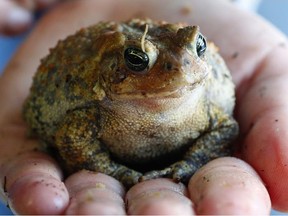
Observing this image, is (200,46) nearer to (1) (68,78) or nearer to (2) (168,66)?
(2) (168,66)

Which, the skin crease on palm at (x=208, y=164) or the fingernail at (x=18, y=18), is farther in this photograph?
the fingernail at (x=18, y=18)

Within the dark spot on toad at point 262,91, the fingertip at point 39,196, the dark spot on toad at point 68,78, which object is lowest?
the fingertip at point 39,196

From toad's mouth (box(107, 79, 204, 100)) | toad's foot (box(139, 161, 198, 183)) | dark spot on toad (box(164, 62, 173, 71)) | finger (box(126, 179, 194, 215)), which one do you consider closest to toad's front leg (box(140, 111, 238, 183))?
toad's foot (box(139, 161, 198, 183))

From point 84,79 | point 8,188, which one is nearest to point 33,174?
point 8,188

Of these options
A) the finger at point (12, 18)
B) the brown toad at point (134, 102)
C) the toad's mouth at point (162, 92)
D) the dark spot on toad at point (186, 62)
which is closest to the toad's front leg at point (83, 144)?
the brown toad at point (134, 102)

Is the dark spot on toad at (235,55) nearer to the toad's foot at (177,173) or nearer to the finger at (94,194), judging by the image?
the toad's foot at (177,173)

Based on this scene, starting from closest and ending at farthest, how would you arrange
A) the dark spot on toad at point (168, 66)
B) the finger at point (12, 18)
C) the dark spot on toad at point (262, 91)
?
the dark spot on toad at point (168, 66)
the dark spot on toad at point (262, 91)
the finger at point (12, 18)
